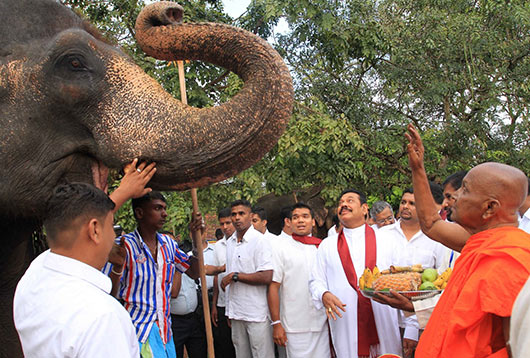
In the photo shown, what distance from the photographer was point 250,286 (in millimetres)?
5414

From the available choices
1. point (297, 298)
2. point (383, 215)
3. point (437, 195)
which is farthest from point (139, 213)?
point (383, 215)

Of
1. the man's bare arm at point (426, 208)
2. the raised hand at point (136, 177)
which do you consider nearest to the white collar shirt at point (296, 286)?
the man's bare arm at point (426, 208)

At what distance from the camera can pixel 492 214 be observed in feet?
7.80

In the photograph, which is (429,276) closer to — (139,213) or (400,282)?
(400,282)

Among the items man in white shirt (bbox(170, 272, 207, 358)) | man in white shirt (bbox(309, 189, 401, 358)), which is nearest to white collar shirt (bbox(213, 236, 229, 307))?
man in white shirt (bbox(170, 272, 207, 358))

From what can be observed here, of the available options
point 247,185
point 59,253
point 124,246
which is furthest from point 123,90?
point 247,185

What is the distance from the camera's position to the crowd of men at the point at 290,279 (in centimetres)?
178

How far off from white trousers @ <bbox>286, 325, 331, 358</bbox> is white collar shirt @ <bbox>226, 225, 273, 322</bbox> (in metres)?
0.39

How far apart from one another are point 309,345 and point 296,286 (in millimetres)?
552

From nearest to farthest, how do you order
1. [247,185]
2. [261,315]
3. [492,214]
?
[492,214] < [261,315] < [247,185]

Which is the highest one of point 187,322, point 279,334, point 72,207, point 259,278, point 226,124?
point 226,124

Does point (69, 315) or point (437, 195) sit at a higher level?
point (437, 195)

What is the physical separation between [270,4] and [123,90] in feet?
17.9

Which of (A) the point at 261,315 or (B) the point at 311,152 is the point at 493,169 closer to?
(A) the point at 261,315
